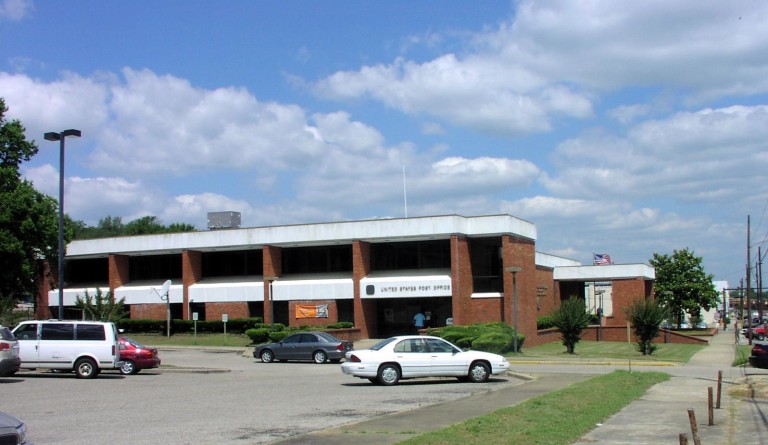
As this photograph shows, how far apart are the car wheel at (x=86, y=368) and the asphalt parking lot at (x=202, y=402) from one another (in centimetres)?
40

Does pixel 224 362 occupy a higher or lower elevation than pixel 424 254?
lower

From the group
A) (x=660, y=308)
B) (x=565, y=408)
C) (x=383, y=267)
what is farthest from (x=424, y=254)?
(x=565, y=408)

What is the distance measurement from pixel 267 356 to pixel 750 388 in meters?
21.3

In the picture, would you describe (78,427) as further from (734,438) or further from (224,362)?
(224,362)

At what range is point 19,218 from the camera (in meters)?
39.9

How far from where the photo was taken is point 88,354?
25.4m

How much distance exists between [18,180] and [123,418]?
30138 millimetres

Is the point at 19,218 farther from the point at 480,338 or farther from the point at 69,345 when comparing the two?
the point at 480,338

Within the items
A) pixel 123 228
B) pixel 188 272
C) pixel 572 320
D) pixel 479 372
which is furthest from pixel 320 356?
pixel 123 228

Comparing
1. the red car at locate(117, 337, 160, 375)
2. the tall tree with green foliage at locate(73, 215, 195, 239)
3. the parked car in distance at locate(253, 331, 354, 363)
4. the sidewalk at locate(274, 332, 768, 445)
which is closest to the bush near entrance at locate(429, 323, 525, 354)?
the parked car in distance at locate(253, 331, 354, 363)

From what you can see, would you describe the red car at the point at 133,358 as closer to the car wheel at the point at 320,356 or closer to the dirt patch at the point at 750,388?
the car wheel at the point at 320,356

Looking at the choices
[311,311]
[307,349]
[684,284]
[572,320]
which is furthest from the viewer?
[684,284]

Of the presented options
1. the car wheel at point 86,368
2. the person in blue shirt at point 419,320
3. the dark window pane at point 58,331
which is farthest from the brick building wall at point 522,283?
the dark window pane at point 58,331

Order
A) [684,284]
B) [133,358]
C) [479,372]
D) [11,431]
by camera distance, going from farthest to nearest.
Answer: [684,284]
[133,358]
[479,372]
[11,431]
